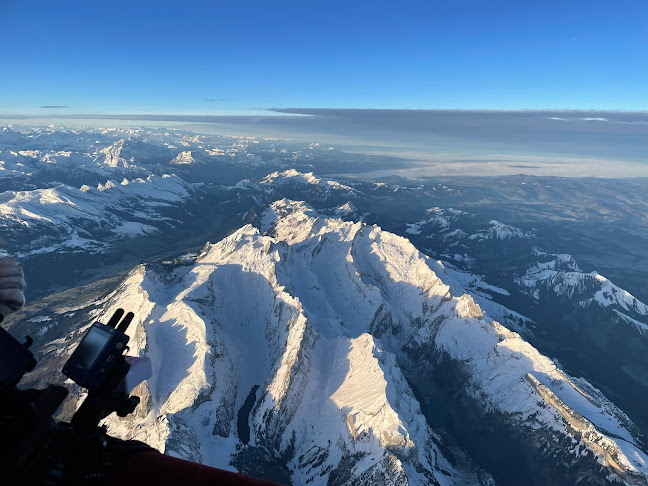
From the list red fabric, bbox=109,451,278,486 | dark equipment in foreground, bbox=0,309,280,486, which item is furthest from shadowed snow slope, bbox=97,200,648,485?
red fabric, bbox=109,451,278,486

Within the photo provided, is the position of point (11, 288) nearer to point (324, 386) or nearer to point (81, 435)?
point (81, 435)

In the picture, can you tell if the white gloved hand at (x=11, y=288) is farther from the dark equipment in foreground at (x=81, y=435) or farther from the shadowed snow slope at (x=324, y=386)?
the shadowed snow slope at (x=324, y=386)

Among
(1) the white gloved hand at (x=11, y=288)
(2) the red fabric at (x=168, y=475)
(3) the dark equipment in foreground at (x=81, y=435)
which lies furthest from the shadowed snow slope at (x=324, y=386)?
(2) the red fabric at (x=168, y=475)

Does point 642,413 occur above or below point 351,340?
below

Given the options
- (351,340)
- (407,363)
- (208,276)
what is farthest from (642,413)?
(208,276)

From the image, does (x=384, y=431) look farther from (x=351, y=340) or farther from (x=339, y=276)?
(x=339, y=276)

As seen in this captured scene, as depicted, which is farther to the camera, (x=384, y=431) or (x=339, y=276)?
(x=339, y=276)
